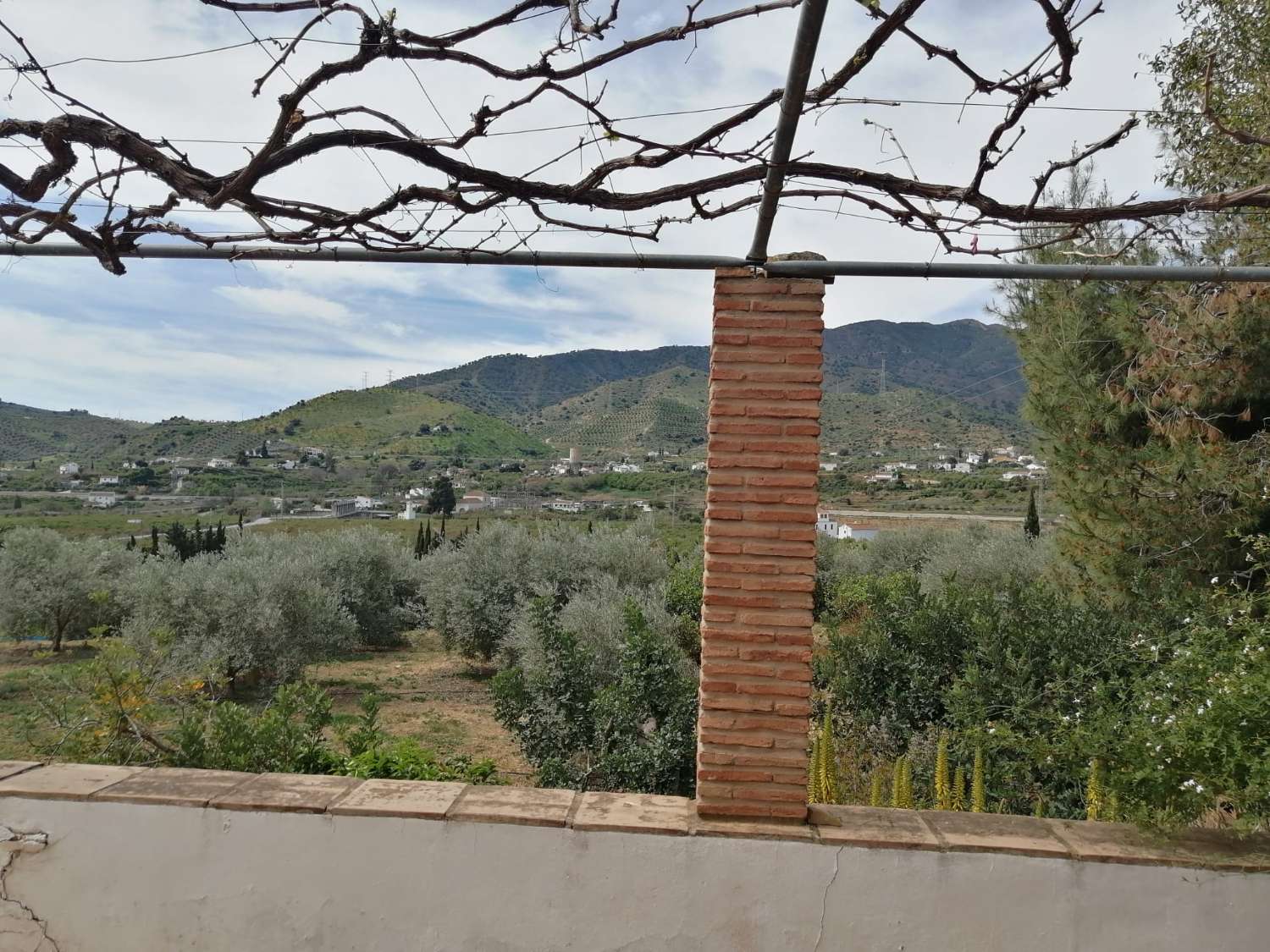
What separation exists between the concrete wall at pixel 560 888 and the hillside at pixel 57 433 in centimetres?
3071

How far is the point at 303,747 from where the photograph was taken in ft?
13.9

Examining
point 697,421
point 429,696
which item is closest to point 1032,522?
point 697,421

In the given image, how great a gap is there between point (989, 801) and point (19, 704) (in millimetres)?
13381

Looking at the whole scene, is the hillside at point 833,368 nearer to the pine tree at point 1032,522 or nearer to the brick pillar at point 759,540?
the pine tree at point 1032,522

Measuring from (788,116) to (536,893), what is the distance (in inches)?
82.7

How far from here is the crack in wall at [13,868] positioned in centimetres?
217

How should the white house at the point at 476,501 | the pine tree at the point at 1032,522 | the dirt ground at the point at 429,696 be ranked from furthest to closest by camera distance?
the white house at the point at 476,501, the pine tree at the point at 1032,522, the dirt ground at the point at 429,696

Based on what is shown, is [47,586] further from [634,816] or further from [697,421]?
[697,421]

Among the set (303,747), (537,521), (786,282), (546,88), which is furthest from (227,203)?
(537,521)

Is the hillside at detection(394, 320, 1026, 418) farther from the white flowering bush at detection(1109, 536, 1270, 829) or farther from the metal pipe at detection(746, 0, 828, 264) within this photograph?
the metal pipe at detection(746, 0, 828, 264)

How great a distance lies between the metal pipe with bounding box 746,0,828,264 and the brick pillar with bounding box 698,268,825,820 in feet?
0.45

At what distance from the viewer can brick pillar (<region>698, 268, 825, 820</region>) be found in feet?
7.22

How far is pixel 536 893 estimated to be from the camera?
209 centimetres

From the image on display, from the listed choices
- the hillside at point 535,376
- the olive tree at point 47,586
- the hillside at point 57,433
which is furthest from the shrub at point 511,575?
the hillside at point 535,376
